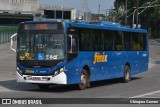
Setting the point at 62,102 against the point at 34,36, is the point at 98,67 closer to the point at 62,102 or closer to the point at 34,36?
the point at 34,36

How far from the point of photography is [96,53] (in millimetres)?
21781

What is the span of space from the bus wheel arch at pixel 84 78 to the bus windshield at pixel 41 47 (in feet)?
6.07

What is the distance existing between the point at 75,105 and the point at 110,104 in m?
1.17

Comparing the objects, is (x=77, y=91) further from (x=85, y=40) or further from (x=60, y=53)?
(x=85, y=40)

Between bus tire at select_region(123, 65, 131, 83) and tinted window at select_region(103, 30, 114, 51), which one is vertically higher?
tinted window at select_region(103, 30, 114, 51)

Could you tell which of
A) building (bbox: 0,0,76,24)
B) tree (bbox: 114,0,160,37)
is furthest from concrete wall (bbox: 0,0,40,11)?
tree (bbox: 114,0,160,37)

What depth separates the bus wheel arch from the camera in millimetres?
20266

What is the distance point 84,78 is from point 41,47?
2574 mm

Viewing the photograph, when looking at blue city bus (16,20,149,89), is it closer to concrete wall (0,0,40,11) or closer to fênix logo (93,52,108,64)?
fênix logo (93,52,108,64)

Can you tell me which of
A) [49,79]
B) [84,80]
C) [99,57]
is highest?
[99,57]

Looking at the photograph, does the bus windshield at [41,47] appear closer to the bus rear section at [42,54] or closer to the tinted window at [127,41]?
the bus rear section at [42,54]

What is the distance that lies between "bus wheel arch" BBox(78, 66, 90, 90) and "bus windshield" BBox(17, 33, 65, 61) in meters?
1.85

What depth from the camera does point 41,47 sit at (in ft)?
62.1

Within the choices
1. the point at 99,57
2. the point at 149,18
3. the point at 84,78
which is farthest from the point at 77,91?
the point at 149,18
